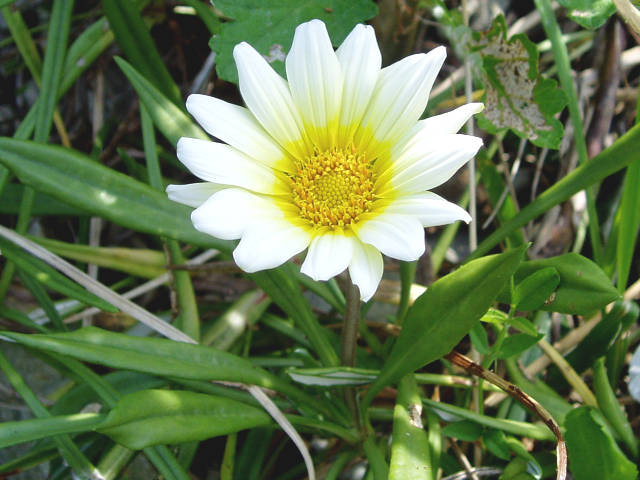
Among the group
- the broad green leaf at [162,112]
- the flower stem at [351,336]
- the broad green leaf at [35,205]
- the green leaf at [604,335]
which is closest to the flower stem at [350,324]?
the flower stem at [351,336]

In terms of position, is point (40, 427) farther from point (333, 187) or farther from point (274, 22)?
point (274, 22)

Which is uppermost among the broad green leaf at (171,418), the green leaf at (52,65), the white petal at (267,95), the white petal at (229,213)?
the green leaf at (52,65)

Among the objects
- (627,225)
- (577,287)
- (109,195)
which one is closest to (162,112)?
(109,195)

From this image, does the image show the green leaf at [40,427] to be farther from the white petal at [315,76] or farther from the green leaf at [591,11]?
the green leaf at [591,11]

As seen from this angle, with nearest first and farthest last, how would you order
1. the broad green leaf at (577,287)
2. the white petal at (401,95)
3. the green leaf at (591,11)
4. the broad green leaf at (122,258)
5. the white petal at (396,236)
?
the white petal at (396,236) < the white petal at (401,95) < the broad green leaf at (577,287) < the green leaf at (591,11) < the broad green leaf at (122,258)

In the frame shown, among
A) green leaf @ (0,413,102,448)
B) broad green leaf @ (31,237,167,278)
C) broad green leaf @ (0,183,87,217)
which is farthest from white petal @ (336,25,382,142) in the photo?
broad green leaf @ (0,183,87,217)

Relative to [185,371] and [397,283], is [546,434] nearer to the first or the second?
[397,283]

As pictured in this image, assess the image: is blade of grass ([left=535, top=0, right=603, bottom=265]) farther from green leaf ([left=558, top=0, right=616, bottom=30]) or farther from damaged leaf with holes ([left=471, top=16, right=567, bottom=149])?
green leaf ([left=558, top=0, right=616, bottom=30])
